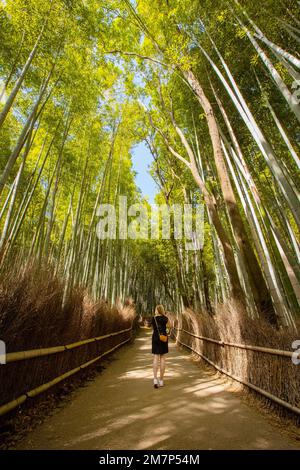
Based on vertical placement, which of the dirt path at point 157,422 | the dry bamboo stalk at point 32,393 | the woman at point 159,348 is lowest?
the dirt path at point 157,422

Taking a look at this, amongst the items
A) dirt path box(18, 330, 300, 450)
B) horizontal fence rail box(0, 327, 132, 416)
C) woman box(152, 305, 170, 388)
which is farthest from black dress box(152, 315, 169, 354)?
horizontal fence rail box(0, 327, 132, 416)

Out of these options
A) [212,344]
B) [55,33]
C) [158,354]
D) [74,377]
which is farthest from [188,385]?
[55,33]

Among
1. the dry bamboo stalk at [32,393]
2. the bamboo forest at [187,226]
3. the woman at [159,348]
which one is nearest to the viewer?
the dry bamboo stalk at [32,393]

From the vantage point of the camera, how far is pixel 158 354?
372cm

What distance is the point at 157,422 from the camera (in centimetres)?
222

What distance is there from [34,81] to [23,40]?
1112 millimetres

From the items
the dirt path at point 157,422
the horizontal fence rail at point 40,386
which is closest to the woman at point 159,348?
the dirt path at point 157,422

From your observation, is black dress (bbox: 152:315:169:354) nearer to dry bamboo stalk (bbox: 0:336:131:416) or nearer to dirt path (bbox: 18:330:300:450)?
dirt path (bbox: 18:330:300:450)

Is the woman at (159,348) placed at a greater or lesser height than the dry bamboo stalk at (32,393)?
greater

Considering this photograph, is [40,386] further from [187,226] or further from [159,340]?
[187,226]

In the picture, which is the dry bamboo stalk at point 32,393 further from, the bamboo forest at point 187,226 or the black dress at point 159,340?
the black dress at point 159,340

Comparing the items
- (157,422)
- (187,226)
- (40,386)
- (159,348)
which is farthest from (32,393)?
(187,226)

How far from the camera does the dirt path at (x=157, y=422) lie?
5.98 ft

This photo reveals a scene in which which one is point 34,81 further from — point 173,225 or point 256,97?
point 173,225
